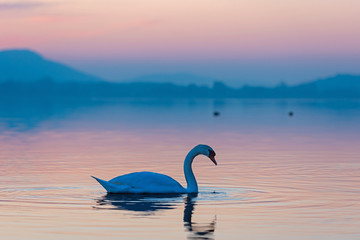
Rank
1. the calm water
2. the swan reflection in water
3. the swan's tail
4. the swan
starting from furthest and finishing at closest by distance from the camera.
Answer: the swan < the swan's tail < the swan reflection in water < the calm water

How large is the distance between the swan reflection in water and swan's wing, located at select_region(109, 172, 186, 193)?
155mm

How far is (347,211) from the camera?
1822 centimetres

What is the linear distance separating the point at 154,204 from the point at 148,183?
1.74 metres

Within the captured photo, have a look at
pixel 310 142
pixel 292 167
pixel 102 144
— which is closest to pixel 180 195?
pixel 292 167

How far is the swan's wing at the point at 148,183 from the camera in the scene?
20969 millimetres

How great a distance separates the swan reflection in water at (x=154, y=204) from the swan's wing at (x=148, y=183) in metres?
0.15

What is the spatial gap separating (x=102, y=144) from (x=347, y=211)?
23779 mm

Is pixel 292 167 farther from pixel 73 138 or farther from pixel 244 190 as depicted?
pixel 73 138

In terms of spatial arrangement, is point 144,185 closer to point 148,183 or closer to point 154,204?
point 148,183

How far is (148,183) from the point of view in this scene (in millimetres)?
21016

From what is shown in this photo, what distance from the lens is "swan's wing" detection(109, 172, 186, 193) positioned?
20969 mm

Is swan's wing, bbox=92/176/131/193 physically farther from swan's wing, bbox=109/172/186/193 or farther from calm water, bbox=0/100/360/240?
calm water, bbox=0/100/360/240

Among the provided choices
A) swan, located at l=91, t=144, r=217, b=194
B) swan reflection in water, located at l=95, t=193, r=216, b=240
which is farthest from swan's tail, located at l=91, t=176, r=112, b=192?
swan reflection in water, located at l=95, t=193, r=216, b=240

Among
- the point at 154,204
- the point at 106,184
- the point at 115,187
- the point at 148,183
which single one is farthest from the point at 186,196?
the point at 106,184
